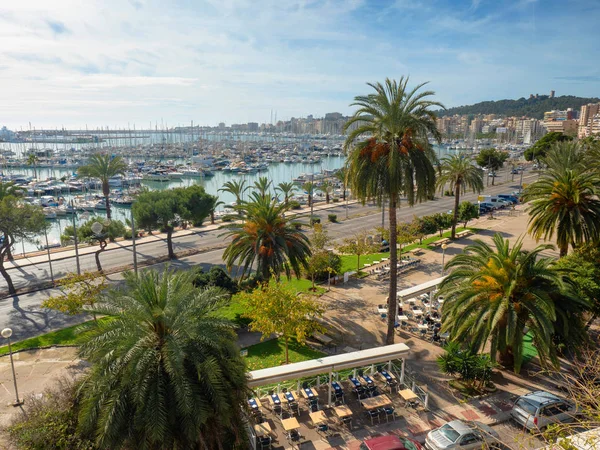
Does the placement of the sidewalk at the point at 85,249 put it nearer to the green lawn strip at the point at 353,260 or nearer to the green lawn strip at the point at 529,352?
the green lawn strip at the point at 353,260

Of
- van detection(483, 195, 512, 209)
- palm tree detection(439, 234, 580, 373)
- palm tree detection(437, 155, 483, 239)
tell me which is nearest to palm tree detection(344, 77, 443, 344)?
palm tree detection(439, 234, 580, 373)

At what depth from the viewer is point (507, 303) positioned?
51.8 feet

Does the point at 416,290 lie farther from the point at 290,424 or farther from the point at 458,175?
the point at 458,175

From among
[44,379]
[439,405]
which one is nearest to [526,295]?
[439,405]

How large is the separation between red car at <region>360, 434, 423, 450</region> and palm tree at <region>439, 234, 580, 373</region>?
513 centimetres

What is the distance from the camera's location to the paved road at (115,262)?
2350 centimetres

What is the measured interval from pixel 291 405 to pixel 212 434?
222 inches

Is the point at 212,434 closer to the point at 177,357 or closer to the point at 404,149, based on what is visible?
the point at 177,357

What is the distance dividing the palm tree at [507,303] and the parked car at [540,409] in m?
1.14

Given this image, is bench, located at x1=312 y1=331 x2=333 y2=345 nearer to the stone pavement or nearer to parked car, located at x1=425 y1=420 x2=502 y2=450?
parked car, located at x1=425 y1=420 x2=502 y2=450

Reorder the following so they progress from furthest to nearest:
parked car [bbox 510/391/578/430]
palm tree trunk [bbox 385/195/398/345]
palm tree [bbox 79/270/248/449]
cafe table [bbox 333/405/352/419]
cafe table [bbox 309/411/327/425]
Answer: palm tree trunk [bbox 385/195/398/345] → cafe table [bbox 333/405/352/419] → cafe table [bbox 309/411/327/425] → parked car [bbox 510/391/578/430] → palm tree [bbox 79/270/248/449]

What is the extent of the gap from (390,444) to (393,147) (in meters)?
11.3

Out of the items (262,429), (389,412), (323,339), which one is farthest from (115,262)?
(389,412)

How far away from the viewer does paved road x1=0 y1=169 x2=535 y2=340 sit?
2350cm
